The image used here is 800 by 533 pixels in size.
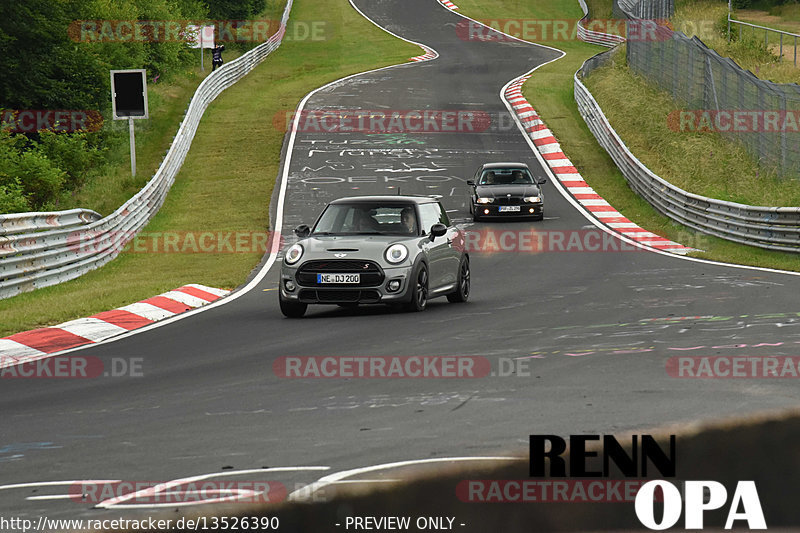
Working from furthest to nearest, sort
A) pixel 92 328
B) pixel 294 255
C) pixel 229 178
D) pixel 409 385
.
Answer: pixel 229 178, pixel 294 255, pixel 92 328, pixel 409 385

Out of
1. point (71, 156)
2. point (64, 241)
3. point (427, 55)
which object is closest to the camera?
point (64, 241)

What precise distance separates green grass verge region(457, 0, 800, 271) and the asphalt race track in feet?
7.55

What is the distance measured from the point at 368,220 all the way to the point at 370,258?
119 centimetres

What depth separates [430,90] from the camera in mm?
51156

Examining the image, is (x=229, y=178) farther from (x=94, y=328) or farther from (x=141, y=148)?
(x=94, y=328)

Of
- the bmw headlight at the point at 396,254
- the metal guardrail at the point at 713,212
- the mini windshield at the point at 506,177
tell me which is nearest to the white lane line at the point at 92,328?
the bmw headlight at the point at 396,254

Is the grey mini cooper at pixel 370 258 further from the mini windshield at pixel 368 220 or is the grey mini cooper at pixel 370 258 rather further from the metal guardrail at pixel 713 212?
the metal guardrail at pixel 713 212

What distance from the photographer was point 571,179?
35.1 metres

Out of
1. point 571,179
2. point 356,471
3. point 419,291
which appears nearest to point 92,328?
point 419,291

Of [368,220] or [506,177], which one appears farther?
[506,177]

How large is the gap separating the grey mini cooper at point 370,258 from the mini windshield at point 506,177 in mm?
13516

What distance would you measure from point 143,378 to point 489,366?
309cm

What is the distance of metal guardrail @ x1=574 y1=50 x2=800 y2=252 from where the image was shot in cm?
2225

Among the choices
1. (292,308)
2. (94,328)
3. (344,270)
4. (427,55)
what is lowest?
(94,328)
